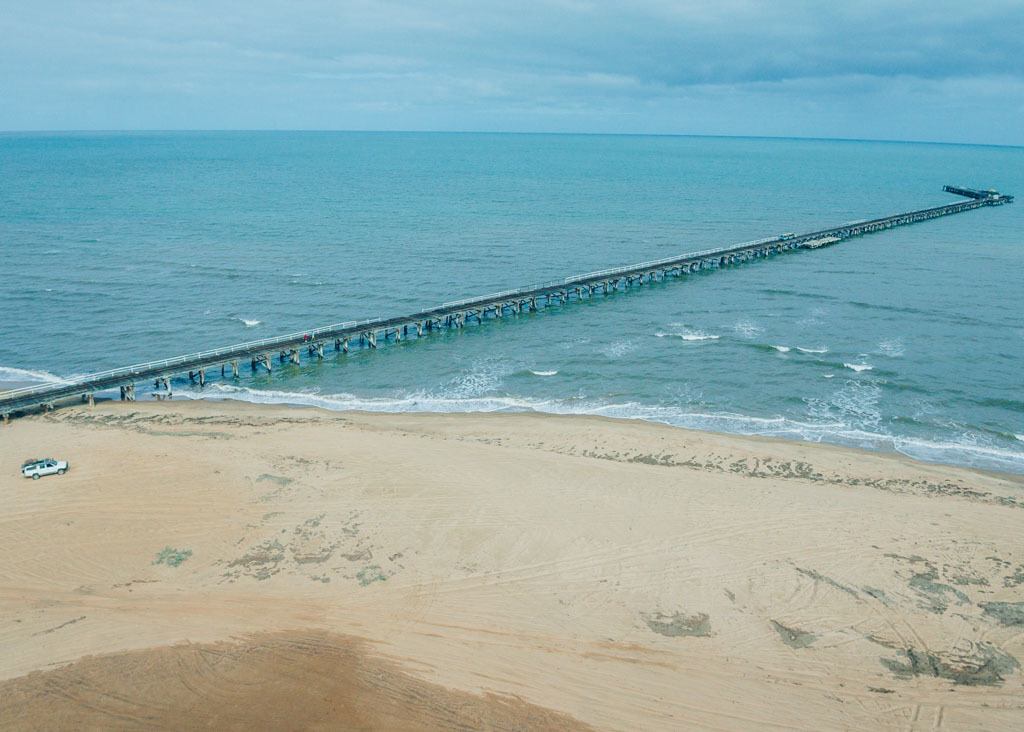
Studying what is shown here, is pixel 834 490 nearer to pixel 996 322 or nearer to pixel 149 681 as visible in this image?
pixel 149 681

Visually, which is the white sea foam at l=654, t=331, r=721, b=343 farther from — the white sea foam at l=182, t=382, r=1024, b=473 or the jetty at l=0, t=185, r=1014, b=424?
the jetty at l=0, t=185, r=1014, b=424

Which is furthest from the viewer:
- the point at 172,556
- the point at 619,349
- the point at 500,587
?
the point at 619,349

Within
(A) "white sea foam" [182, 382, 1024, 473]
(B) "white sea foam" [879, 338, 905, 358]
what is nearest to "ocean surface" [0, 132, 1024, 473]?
(A) "white sea foam" [182, 382, 1024, 473]

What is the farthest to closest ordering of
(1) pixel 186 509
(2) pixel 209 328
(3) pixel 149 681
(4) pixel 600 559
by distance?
(2) pixel 209 328 → (1) pixel 186 509 → (4) pixel 600 559 → (3) pixel 149 681

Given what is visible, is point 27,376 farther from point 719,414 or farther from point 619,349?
point 719,414

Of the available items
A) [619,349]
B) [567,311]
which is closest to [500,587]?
[619,349]

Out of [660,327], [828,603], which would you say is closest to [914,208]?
[660,327]

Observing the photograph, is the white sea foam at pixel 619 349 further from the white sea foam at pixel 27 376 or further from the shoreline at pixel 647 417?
the white sea foam at pixel 27 376
